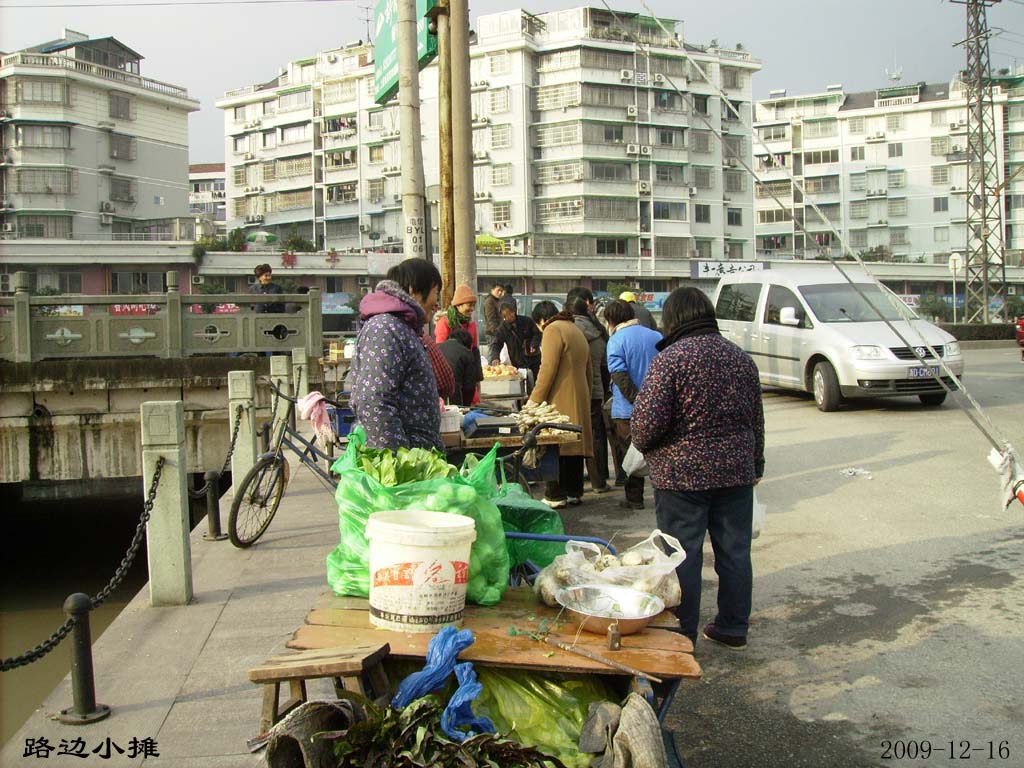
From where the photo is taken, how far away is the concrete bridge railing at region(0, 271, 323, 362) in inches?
644

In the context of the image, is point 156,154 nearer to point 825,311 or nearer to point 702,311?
point 825,311

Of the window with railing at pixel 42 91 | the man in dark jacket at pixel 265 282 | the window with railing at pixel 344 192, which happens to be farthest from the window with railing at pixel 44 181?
A: the man in dark jacket at pixel 265 282

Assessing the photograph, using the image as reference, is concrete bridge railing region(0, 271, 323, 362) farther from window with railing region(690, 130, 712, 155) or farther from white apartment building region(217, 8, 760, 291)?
window with railing region(690, 130, 712, 155)

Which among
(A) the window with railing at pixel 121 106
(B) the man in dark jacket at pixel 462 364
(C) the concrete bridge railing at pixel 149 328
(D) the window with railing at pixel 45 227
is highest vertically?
(A) the window with railing at pixel 121 106

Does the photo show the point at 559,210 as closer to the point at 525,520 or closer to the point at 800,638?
the point at 800,638

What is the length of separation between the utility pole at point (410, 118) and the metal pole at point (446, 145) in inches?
22.6

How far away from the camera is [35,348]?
54.1 ft

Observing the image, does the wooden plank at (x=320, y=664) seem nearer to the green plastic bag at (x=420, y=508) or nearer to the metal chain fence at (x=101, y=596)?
the green plastic bag at (x=420, y=508)

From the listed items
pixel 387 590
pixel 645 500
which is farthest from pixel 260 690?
pixel 645 500

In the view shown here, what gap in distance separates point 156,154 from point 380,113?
16242 millimetres

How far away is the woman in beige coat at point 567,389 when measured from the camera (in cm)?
841

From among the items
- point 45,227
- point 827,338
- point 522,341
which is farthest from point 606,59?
point 522,341

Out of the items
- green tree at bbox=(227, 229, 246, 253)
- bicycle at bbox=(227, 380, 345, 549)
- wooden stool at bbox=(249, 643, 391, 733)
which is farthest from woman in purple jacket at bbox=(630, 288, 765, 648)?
green tree at bbox=(227, 229, 246, 253)

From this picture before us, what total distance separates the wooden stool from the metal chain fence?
4.18ft
